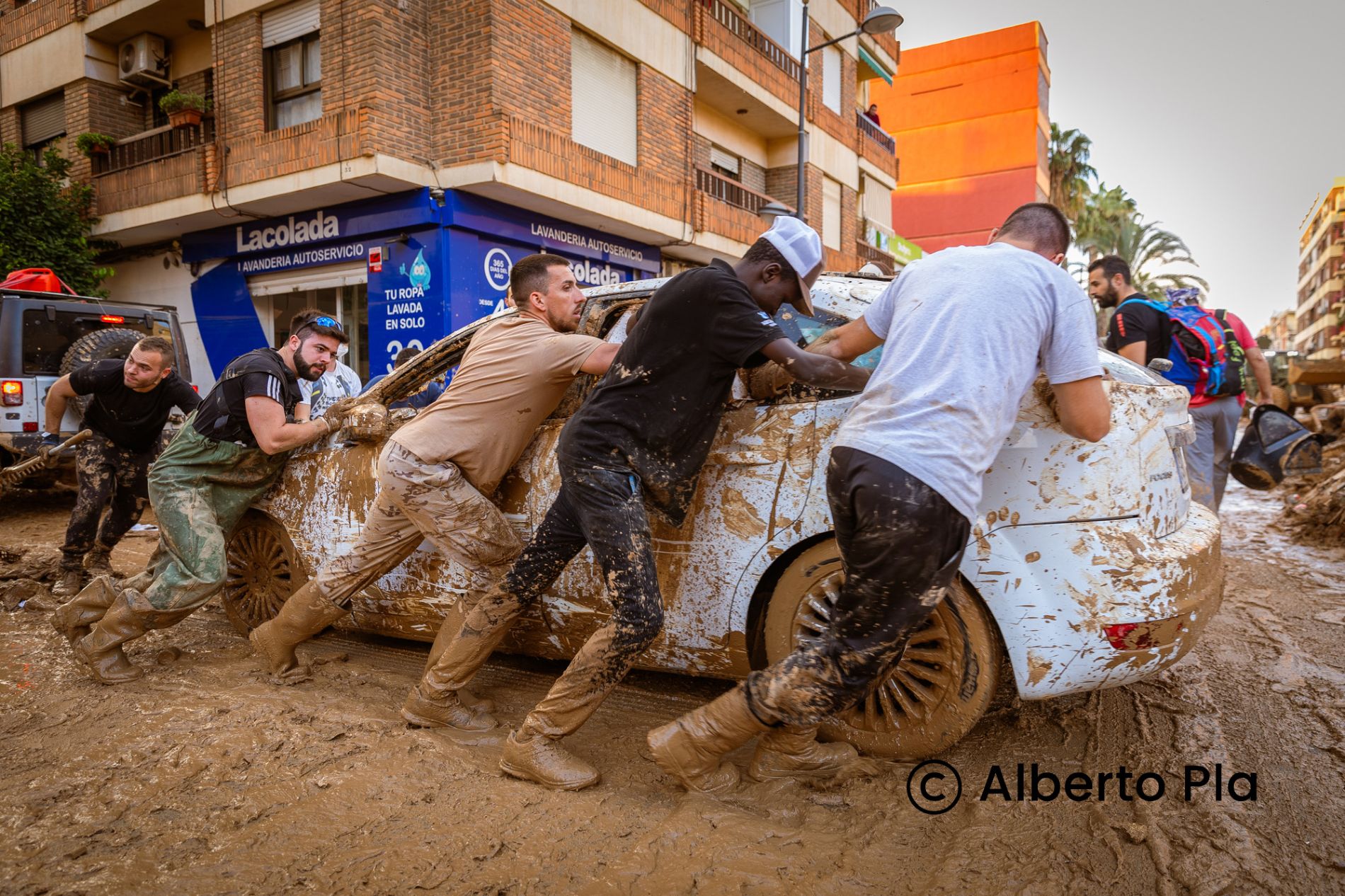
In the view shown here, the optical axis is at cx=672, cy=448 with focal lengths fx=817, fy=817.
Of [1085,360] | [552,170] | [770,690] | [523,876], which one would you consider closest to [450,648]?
[523,876]

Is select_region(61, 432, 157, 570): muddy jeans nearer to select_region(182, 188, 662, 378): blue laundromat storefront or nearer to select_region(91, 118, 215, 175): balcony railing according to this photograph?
select_region(182, 188, 662, 378): blue laundromat storefront

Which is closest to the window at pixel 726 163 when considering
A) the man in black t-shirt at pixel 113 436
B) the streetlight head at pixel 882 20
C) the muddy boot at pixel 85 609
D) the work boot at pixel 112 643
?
the streetlight head at pixel 882 20

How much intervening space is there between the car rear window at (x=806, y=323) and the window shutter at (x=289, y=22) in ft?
39.7

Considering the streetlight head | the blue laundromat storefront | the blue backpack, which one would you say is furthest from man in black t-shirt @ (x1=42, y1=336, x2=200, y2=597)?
the streetlight head

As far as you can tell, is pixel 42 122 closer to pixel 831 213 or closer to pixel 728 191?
pixel 728 191

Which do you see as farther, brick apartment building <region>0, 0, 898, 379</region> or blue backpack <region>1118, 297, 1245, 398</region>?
brick apartment building <region>0, 0, 898, 379</region>

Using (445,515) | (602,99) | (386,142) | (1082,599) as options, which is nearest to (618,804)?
(445,515)

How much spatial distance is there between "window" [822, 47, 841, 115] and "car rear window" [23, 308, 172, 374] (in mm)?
16601

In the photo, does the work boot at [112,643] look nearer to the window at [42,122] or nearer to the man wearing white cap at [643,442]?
the man wearing white cap at [643,442]

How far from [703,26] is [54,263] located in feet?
39.4

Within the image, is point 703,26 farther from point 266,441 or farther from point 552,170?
point 266,441

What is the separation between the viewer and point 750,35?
1714cm

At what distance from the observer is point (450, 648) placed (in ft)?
9.85

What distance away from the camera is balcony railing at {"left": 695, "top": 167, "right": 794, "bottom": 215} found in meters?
16.0
